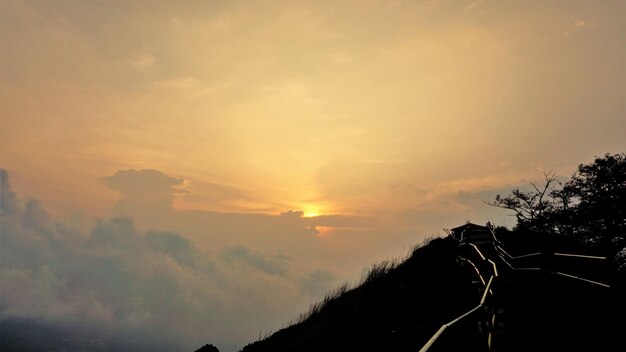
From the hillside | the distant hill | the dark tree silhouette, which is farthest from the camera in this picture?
the dark tree silhouette

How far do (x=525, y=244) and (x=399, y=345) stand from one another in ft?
54.6

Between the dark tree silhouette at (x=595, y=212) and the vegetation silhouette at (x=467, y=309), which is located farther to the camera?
the dark tree silhouette at (x=595, y=212)

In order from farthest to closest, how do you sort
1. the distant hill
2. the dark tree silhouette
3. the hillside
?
the dark tree silhouette, the hillside, the distant hill

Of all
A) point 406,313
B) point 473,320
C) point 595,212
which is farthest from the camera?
point 595,212

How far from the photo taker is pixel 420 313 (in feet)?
36.0

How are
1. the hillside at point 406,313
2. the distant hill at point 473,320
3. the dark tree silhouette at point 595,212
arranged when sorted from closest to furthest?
the distant hill at point 473,320 < the hillside at point 406,313 < the dark tree silhouette at point 595,212

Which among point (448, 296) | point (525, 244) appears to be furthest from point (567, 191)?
point (448, 296)

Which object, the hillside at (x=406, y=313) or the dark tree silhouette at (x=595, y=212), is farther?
the dark tree silhouette at (x=595, y=212)

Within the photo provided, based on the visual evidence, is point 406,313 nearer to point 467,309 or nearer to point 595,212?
point 467,309

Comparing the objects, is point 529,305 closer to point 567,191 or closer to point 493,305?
point 493,305

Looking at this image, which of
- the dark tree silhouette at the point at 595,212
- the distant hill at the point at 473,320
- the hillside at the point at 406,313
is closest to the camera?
the distant hill at the point at 473,320

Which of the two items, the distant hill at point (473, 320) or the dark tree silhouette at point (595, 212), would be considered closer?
the distant hill at point (473, 320)

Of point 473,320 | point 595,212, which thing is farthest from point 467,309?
point 595,212

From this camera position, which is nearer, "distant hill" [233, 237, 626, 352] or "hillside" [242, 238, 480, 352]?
"distant hill" [233, 237, 626, 352]
